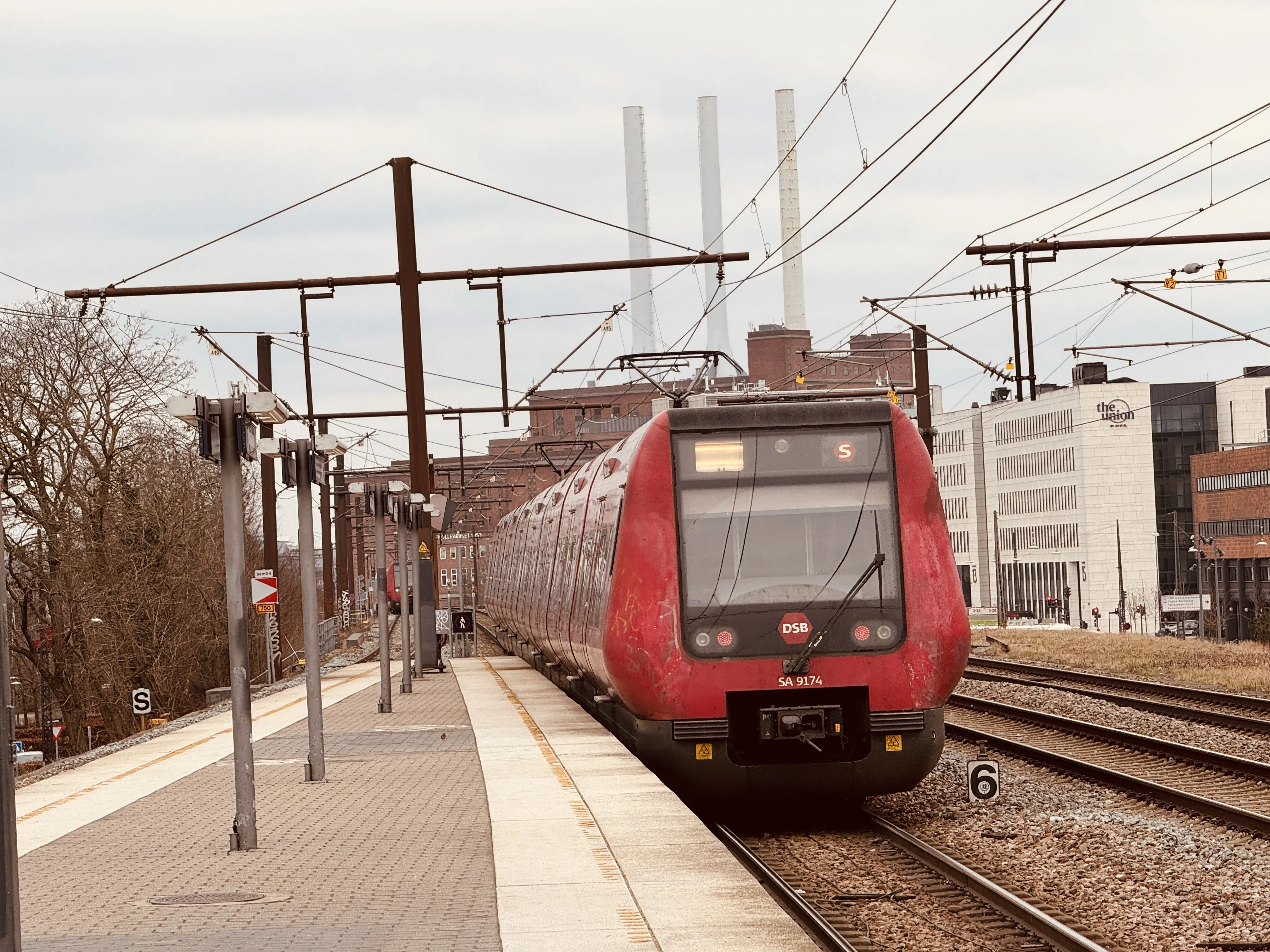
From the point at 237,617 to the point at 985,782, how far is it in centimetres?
596

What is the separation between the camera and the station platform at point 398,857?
7.31 m

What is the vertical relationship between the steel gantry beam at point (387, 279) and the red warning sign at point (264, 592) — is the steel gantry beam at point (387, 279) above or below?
above

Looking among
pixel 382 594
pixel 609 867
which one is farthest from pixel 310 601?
pixel 382 594

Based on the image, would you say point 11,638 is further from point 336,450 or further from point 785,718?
point 785,718

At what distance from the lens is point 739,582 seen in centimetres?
1182

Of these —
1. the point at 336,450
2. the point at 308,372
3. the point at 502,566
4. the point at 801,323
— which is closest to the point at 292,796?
the point at 336,450

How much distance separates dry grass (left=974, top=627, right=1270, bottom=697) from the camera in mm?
24344

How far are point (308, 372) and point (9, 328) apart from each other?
34.9 ft

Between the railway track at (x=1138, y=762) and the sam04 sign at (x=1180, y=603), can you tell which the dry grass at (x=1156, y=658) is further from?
the sam04 sign at (x=1180, y=603)

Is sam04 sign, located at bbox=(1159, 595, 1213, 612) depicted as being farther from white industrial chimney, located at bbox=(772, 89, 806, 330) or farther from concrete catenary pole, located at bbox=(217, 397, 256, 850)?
concrete catenary pole, located at bbox=(217, 397, 256, 850)

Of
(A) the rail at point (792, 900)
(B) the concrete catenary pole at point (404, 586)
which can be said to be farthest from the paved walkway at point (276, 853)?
(B) the concrete catenary pole at point (404, 586)

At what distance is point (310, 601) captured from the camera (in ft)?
42.0

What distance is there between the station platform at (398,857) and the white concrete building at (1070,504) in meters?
89.9

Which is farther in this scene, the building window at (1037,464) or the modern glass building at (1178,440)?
the modern glass building at (1178,440)
